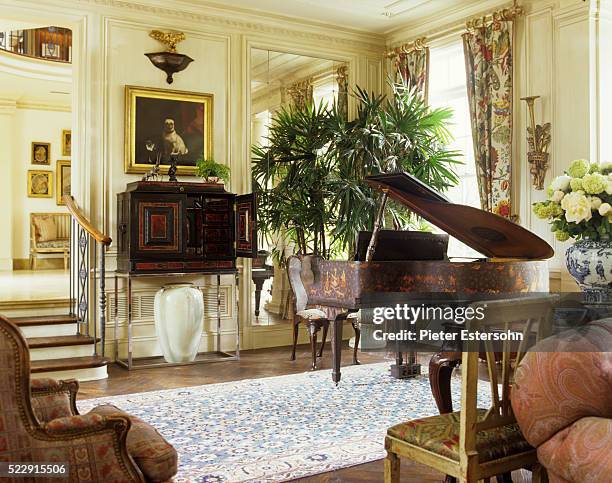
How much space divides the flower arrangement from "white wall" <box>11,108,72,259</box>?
1139 cm

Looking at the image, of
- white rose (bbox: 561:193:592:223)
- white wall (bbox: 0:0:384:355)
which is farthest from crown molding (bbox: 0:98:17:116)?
white rose (bbox: 561:193:592:223)

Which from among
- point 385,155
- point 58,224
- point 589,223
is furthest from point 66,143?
point 589,223

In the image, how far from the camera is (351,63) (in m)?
8.20

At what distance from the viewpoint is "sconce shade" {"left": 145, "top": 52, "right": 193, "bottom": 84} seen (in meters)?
6.89

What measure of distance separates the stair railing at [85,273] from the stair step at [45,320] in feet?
0.25

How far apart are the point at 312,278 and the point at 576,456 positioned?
10.1ft

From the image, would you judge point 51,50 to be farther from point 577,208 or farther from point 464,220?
point 577,208

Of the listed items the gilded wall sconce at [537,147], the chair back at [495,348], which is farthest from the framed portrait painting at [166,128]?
the chair back at [495,348]

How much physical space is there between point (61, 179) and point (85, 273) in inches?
282

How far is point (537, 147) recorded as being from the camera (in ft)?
20.8

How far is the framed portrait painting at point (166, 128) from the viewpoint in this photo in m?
6.91

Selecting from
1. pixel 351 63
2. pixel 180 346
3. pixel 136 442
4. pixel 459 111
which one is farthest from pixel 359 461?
pixel 351 63

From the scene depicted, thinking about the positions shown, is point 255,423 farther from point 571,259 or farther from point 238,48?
point 238,48

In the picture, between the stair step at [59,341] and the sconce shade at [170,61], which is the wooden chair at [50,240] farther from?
the stair step at [59,341]
